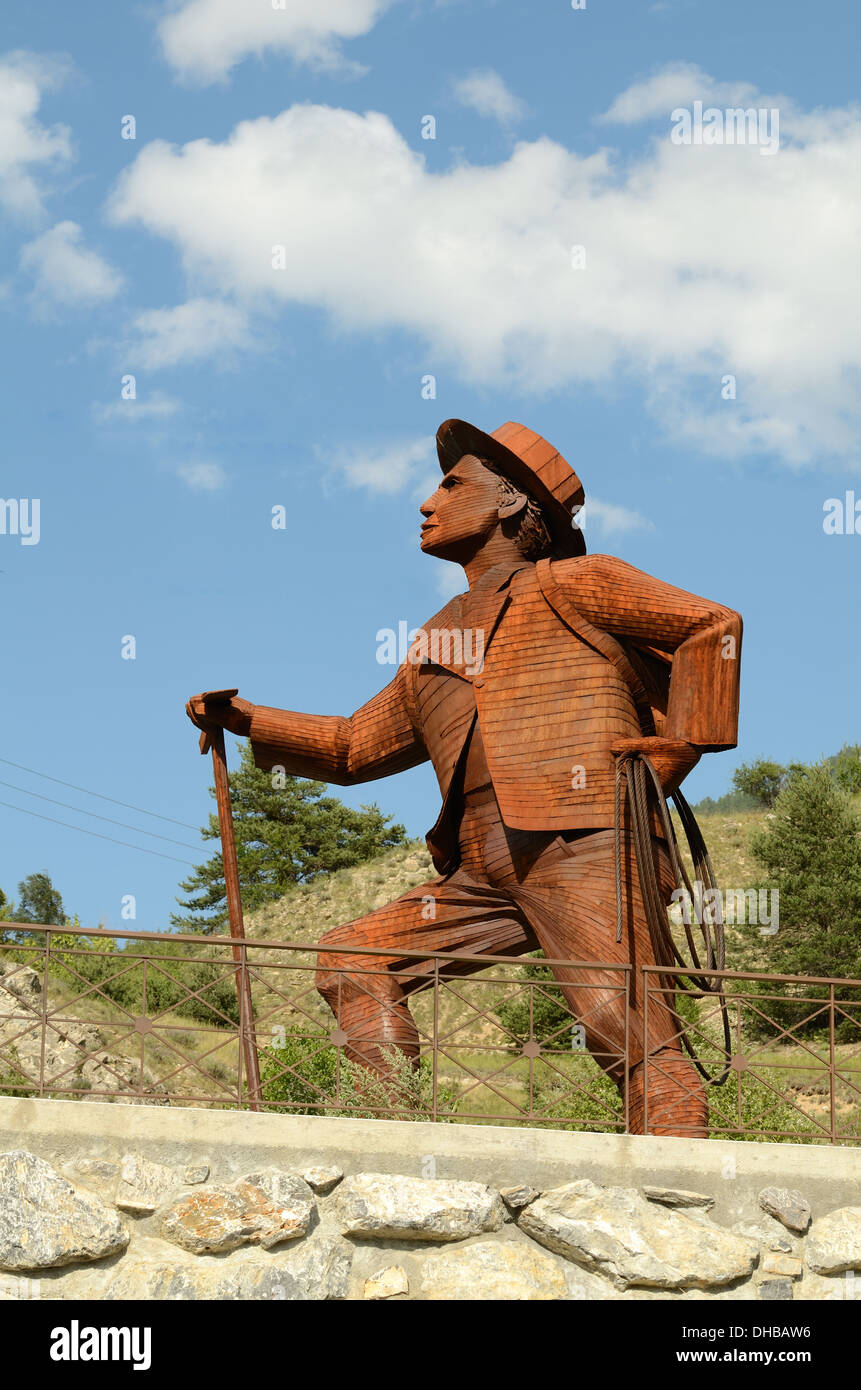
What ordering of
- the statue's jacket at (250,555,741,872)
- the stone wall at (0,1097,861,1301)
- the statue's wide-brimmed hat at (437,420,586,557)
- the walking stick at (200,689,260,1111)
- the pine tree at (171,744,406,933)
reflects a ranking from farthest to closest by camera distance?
the pine tree at (171,744,406,933), the statue's wide-brimmed hat at (437,420,586,557), the statue's jacket at (250,555,741,872), the walking stick at (200,689,260,1111), the stone wall at (0,1097,861,1301)

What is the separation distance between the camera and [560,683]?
25.7ft

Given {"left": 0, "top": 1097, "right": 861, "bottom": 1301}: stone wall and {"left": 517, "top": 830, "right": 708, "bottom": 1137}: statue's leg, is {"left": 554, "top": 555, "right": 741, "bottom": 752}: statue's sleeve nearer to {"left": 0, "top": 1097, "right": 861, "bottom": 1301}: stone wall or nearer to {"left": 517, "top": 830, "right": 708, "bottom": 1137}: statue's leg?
{"left": 517, "top": 830, "right": 708, "bottom": 1137}: statue's leg

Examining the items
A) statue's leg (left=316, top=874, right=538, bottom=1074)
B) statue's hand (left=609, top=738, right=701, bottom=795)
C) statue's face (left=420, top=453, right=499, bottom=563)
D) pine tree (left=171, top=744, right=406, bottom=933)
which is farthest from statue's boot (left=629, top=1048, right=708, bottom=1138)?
pine tree (left=171, top=744, right=406, bottom=933)

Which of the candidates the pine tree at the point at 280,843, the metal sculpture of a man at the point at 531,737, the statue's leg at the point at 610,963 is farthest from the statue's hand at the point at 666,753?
the pine tree at the point at 280,843

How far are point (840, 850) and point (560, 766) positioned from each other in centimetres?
1812

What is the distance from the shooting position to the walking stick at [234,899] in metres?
7.21

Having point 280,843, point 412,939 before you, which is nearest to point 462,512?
point 412,939

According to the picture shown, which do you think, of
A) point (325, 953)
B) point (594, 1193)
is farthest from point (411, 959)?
point (594, 1193)

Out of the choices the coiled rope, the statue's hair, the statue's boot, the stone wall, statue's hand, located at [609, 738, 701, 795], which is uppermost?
the statue's hair

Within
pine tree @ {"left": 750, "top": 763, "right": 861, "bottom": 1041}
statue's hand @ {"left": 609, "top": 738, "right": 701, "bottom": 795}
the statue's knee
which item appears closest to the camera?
statue's hand @ {"left": 609, "top": 738, "right": 701, "bottom": 795}

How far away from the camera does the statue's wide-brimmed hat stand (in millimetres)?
8477

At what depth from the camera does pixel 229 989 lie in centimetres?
2453

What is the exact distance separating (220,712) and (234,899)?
1149mm

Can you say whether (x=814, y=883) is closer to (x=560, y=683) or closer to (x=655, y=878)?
(x=560, y=683)
